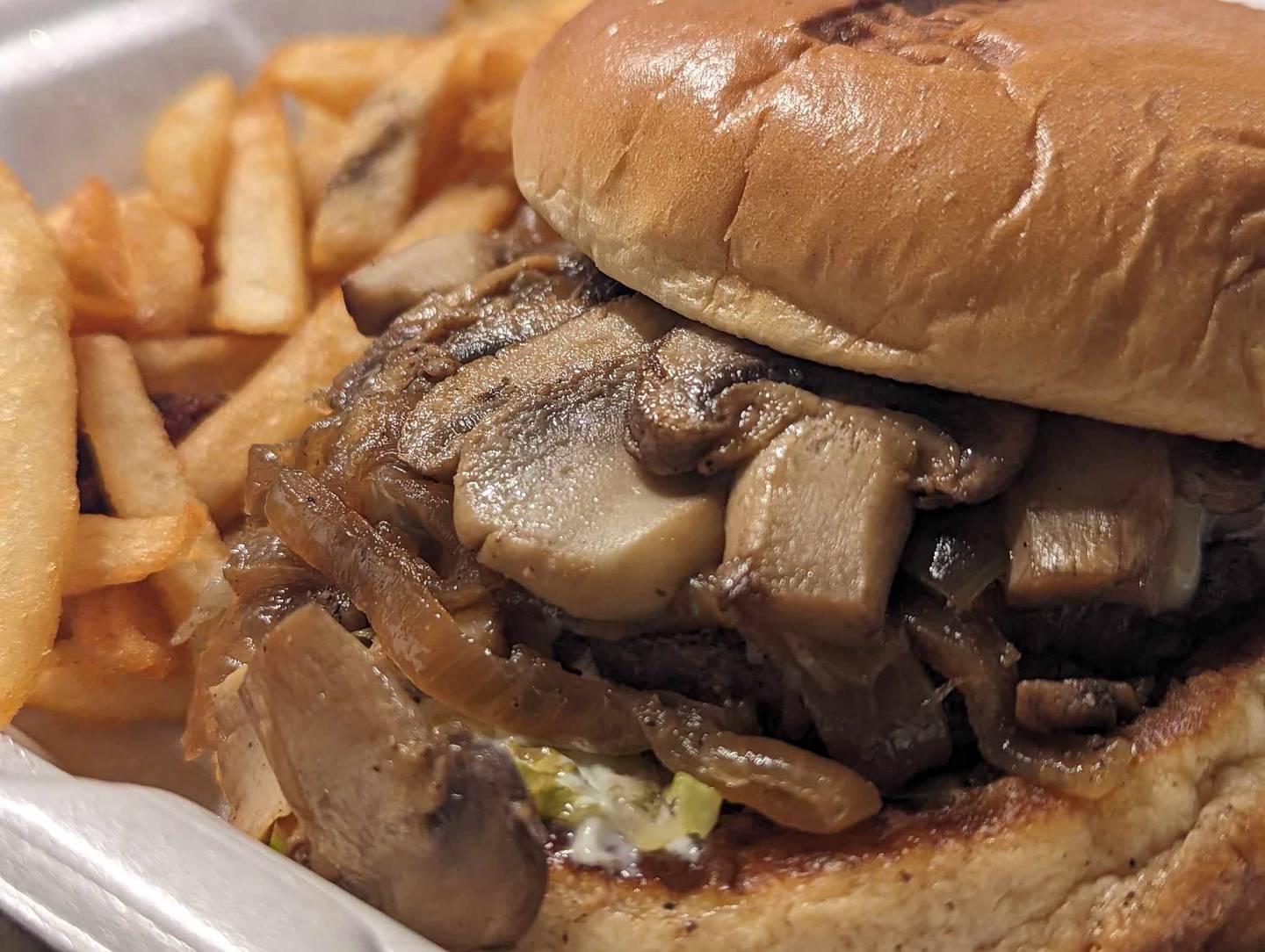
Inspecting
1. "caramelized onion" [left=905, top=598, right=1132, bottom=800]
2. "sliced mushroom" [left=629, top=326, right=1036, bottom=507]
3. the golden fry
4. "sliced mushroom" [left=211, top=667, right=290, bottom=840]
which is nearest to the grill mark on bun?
"sliced mushroom" [left=629, top=326, right=1036, bottom=507]

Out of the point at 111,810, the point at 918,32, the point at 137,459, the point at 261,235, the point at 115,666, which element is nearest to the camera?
the point at 111,810

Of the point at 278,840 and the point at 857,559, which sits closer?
the point at 857,559

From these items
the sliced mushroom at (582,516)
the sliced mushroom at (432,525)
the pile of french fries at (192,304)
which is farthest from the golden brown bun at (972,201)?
the pile of french fries at (192,304)

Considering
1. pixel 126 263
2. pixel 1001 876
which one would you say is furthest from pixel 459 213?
pixel 1001 876

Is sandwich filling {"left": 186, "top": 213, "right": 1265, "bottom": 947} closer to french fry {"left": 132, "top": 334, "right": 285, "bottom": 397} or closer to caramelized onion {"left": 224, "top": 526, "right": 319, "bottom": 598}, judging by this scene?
caramelized onion {"left": 224, "top": 526, "right": 319, "bottom": 598}

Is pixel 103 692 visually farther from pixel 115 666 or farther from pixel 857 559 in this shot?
pixel 857 559

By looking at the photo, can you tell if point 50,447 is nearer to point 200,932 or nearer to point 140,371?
point 140,371

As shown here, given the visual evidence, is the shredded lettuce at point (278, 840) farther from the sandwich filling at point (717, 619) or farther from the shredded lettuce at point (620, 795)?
the shredded lettuce at point (620, 795)

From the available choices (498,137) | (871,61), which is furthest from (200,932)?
(498,137)
